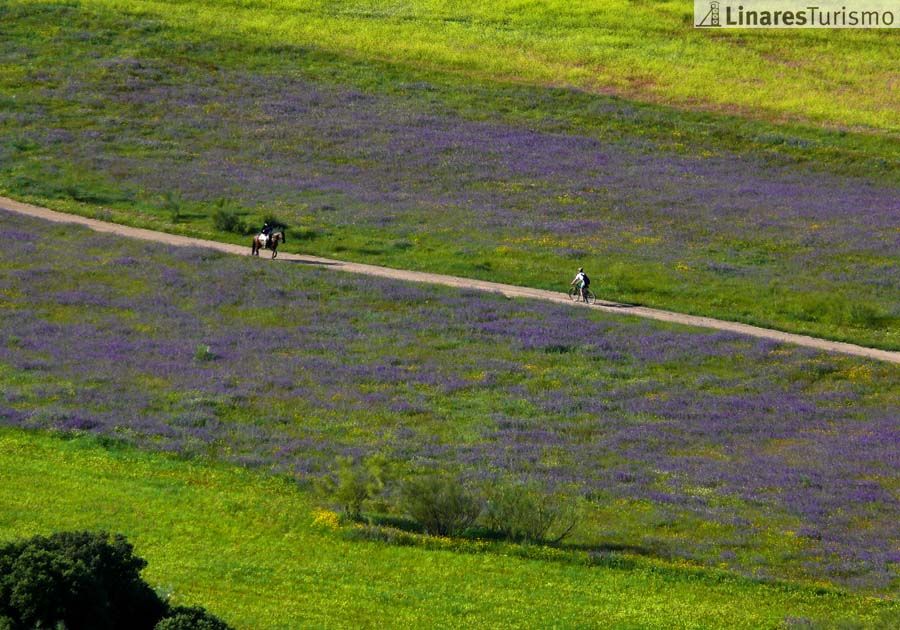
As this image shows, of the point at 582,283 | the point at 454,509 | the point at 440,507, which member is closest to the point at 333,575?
the point at 440,507

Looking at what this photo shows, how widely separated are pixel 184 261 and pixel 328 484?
24398 millimetres

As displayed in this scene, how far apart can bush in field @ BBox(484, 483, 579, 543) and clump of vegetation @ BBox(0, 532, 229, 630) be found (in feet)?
33.1

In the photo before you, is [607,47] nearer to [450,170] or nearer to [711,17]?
[711,17]

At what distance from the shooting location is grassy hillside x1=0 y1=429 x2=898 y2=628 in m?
19.3

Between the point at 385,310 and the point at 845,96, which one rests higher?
the point at 845,96

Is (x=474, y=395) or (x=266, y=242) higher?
(x=266, y=242)

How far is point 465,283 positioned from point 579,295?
14.6 ft

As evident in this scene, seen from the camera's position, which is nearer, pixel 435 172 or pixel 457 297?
pixel 457 297

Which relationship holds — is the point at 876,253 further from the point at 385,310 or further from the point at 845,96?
the point at 845,96

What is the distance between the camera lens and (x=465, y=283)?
49938 millimetres

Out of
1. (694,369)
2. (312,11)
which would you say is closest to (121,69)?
(312,11)

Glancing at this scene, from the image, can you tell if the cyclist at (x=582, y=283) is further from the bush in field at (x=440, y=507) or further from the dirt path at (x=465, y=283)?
the bush in field at (x=440, y=507)

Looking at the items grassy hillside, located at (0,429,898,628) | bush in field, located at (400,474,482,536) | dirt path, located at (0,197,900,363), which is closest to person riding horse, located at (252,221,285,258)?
dirt path, located at (0,197,900,363)

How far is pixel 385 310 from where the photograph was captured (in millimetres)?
44812
